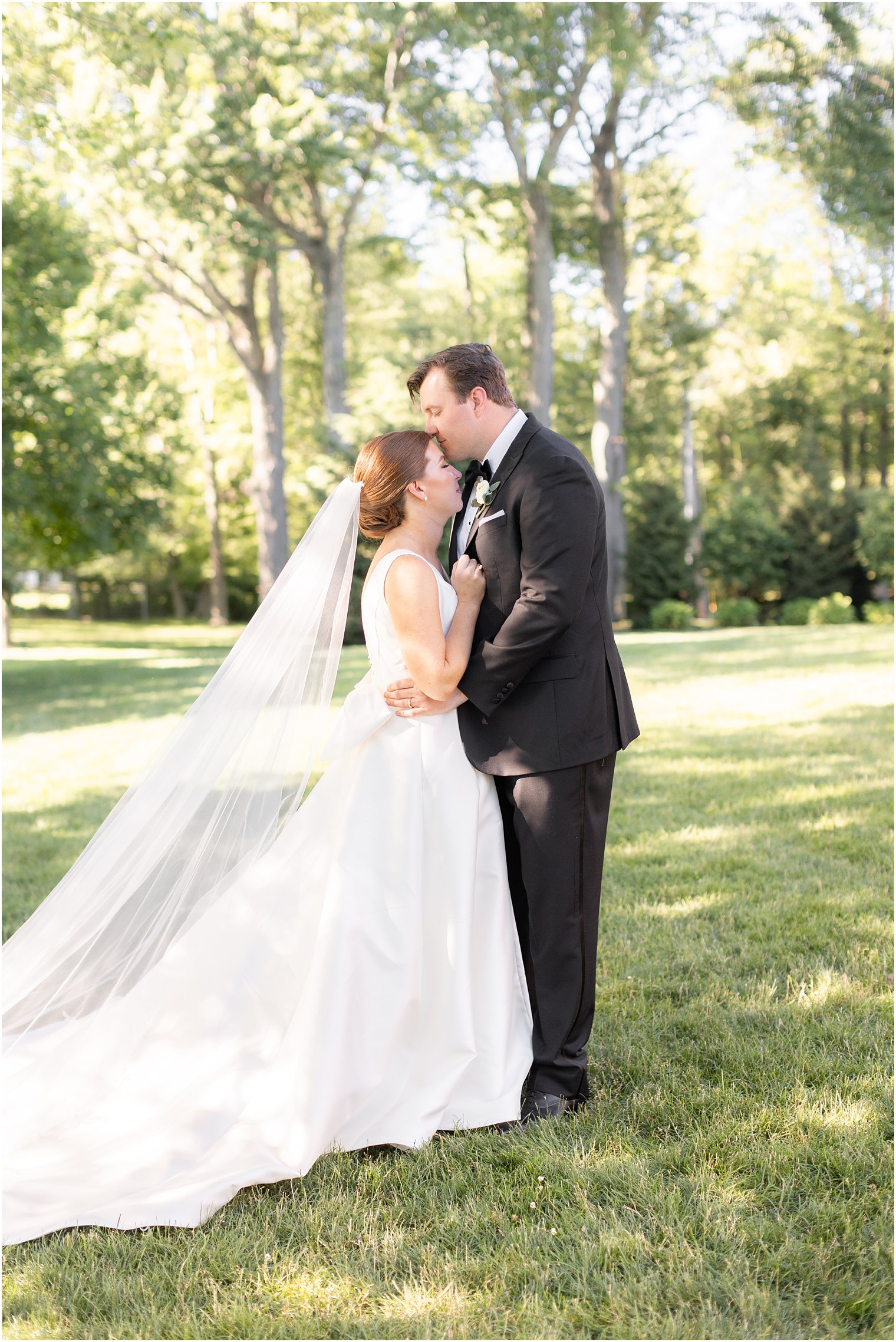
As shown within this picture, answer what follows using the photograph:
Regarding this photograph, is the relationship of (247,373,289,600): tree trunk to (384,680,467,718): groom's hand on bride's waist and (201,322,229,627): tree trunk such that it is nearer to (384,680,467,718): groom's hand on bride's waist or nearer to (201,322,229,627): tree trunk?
(201,322,229,627): tree trunk

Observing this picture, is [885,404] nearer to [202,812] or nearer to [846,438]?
[846,438]

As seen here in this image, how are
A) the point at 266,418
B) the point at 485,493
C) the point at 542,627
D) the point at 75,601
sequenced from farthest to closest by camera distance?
the point at 75,601 < the point at 266,418 < the point at 485,493 < the point at 542,627

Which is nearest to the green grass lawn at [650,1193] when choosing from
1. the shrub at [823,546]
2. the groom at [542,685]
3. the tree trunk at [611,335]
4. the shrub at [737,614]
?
the groom at [542,685]

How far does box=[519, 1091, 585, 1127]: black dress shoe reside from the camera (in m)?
3.55

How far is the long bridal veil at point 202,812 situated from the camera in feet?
12.6

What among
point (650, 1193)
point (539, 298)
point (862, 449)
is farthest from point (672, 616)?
point (650, 1193)

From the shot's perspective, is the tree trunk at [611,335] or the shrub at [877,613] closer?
the shrub at [877,613]

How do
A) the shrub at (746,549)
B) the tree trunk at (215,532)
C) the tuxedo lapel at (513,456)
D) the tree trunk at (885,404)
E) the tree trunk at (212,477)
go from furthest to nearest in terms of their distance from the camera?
the tree trunk at (215,532)
the tree trunk at (212,477)
the tree trunk at (885,404)
the shrub at (746,549)
the tuxedo lapel at (513,456)

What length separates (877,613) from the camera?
1051 inches

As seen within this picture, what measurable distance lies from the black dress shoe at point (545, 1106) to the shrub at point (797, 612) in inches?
1017

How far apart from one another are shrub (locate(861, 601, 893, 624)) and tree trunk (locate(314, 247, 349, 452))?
1448 cm

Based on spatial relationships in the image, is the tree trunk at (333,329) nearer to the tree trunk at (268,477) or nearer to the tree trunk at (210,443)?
the tree trunk at (268,477)

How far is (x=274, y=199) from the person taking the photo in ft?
72.3

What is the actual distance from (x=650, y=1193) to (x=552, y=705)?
5.04ft
